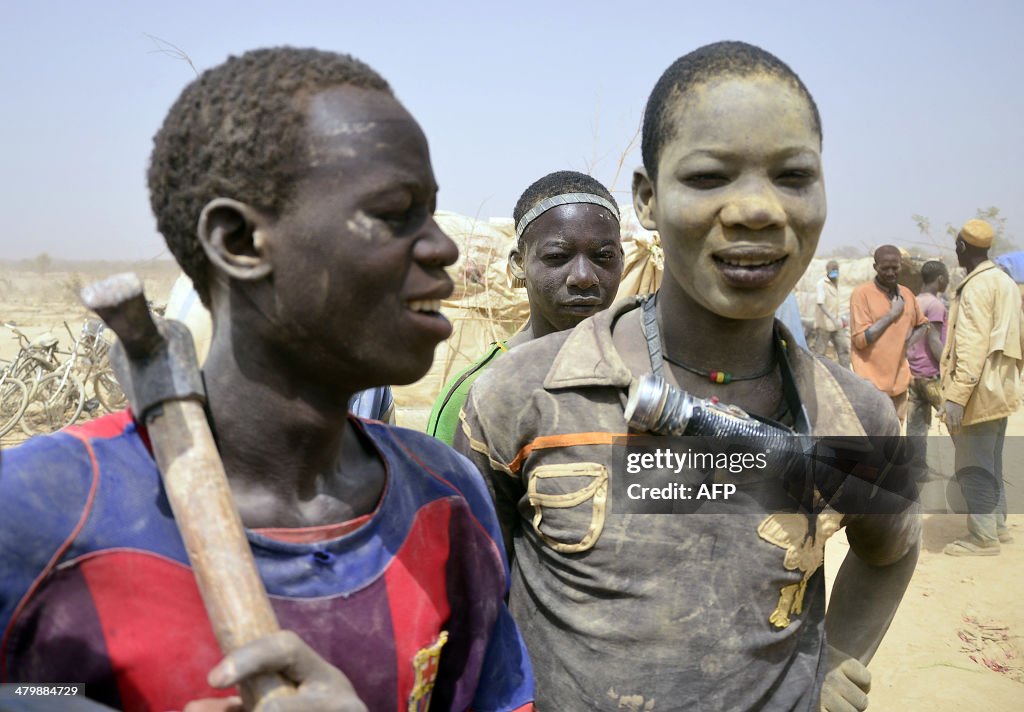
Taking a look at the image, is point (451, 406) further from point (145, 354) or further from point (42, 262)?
point (42, 262)

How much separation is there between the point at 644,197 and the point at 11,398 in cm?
1024

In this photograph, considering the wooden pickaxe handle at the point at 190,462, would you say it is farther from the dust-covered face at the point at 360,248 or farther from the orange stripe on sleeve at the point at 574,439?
the orange stripe on sleeve at the point at 574,439

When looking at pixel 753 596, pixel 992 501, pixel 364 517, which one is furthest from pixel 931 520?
pixel 364 517

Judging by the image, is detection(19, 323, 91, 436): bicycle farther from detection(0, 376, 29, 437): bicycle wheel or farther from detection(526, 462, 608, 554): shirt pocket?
detection(526, 462, 608, 554): shirt pocket

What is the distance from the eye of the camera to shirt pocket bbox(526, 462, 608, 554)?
1817mm

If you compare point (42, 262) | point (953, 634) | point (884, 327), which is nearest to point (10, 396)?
point (884, 327)

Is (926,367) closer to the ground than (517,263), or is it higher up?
closer to the ground

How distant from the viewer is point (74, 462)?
3.68ft

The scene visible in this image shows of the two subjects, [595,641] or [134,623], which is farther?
[595,641]

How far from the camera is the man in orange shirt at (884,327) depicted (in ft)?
24.5

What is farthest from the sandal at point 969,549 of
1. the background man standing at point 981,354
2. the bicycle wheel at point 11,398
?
the bicycle wheel at point 11,398

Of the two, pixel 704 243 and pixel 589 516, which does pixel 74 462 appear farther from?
pixel 704 243

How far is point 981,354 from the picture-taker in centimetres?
587

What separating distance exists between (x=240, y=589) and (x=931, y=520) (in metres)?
7.85
